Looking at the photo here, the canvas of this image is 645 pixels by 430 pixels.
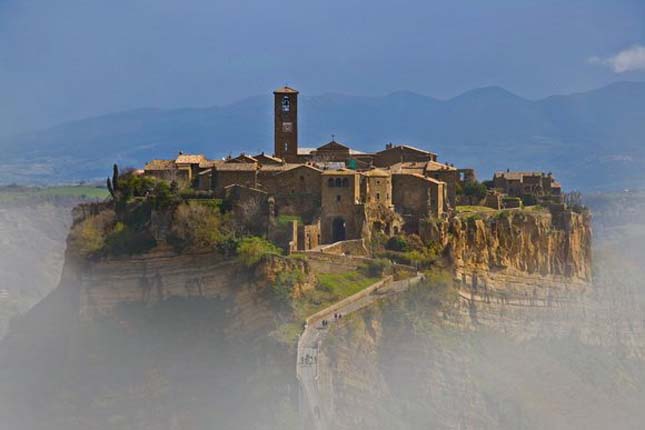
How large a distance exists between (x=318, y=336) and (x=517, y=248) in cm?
1757

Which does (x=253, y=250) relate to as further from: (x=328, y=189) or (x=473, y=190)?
(x=473, y=190)

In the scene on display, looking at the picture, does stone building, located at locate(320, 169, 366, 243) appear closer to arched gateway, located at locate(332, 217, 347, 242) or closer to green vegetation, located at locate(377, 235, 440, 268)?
arched gateway, located at locate(332, 217, 347, 242)

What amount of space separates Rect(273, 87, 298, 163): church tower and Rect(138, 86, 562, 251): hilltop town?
2.49 ft

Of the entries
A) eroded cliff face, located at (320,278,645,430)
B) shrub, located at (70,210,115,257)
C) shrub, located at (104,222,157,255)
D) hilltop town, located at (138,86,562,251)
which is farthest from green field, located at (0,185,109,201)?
shrub, located at (104,222,157,255)

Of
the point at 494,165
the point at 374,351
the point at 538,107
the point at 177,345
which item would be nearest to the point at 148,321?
the point at 177,345

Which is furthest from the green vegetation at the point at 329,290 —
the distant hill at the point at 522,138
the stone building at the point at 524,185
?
the distant hill at the point at 522,138

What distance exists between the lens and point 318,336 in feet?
156

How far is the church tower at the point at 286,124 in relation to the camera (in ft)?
209

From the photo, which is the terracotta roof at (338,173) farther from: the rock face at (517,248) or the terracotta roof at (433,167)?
the terracotta roof at (433,167)

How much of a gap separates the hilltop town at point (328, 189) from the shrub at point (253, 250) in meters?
0.95

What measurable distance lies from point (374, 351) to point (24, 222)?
213ft

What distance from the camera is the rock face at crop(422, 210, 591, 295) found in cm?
5738

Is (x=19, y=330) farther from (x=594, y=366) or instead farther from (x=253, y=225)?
(x=594, y=366)

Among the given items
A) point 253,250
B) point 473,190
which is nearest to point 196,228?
point 253,250
